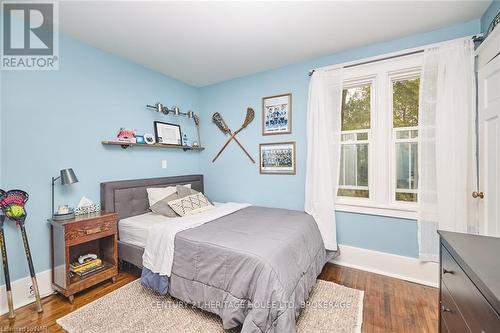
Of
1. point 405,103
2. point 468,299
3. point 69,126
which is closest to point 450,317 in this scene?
point 468,299

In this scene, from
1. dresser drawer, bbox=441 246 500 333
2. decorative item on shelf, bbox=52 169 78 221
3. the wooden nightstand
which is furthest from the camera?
decorative item on shelf, bbox=52 169 78 221

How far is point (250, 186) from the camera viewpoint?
11.3 ft

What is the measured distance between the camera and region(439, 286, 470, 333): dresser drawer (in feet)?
3.25

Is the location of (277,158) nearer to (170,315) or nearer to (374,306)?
(374,306)

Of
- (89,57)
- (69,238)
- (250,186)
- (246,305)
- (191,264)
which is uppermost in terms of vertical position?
(89,57)

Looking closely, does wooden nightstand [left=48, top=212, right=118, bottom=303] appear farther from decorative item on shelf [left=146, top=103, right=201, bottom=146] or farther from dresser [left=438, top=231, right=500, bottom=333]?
dresser [left=438, top=231, right=500, bottom=333]

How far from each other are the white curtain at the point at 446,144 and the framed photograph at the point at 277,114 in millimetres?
1462

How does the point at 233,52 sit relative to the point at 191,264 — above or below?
above

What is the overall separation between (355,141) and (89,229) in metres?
3.06

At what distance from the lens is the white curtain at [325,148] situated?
265 centimetres

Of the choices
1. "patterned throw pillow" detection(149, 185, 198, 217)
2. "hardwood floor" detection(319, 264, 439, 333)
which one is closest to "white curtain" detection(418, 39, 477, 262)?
"hardwood floor" detection(319, 264, 439, 333)

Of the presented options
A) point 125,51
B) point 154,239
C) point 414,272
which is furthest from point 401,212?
point 125,51

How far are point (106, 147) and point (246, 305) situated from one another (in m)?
2.33

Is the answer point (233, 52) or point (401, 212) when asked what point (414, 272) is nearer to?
point (401, 212)
